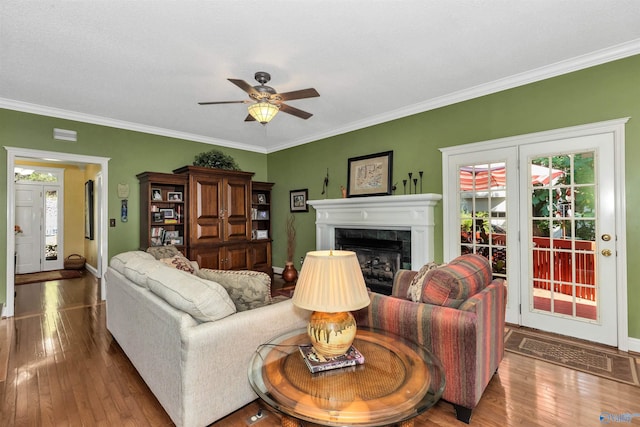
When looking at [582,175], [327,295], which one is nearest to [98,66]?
[327,295]

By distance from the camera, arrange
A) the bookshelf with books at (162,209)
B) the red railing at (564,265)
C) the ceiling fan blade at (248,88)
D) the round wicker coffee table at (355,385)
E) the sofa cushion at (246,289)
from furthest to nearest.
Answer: the bookshelf with books at (162,209) → the red railing at (564,265) → the ceiling fan blade at (248,88) → the sofa cushion at (246,289) → the round wicker coffee table at (355,385)

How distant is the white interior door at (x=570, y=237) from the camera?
9.26ft

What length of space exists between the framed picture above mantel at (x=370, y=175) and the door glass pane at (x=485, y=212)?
103cm

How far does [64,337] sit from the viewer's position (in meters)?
3.12

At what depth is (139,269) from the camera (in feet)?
7.63

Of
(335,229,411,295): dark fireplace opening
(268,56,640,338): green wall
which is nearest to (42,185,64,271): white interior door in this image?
(268,56,640,338): green wall

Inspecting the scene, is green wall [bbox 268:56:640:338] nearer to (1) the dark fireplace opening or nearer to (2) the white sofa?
(1) the dark fireplace opening

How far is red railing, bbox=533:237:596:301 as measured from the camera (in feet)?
9.55

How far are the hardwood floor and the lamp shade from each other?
35.3 inches

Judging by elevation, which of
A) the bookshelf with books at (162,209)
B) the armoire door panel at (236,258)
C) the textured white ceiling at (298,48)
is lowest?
the armoire door panel at (236,258)

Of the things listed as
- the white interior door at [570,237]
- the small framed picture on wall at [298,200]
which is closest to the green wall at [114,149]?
the small framed picture on wall at [298,200]

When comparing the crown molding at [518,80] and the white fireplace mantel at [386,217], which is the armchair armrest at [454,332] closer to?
the white fireplace mantel at [386,217]

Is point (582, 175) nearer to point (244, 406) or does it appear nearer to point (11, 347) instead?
point (244, 406)

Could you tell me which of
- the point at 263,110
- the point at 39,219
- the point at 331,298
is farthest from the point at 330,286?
the point at 39,219
